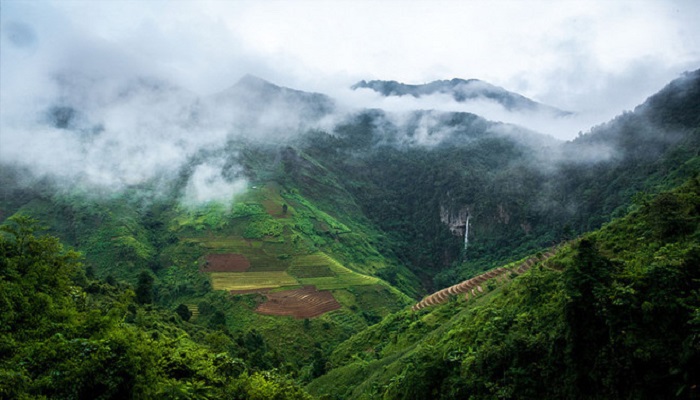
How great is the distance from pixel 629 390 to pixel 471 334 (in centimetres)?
1460

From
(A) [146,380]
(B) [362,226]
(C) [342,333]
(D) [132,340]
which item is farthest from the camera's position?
(B) [362,226]

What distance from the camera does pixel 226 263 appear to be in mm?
102250

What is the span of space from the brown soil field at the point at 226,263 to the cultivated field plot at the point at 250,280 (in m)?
2.24

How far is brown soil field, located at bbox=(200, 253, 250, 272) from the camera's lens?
99631 mm

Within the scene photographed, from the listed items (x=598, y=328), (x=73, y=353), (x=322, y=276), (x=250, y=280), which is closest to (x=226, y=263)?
(x=250, y=280)

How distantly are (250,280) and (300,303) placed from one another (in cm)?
1607

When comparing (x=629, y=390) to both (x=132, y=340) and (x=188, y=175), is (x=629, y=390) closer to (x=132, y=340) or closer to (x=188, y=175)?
(x=132, y=340)

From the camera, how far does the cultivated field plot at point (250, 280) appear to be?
9100 cm

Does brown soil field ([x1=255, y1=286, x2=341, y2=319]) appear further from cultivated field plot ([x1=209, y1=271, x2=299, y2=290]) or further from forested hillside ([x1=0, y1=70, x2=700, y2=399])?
cultivated field plot ([x1=209, y1=271, x2=299, y2=290])

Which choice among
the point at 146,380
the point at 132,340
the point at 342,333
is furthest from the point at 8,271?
the point at 342,333

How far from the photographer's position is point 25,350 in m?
14.9

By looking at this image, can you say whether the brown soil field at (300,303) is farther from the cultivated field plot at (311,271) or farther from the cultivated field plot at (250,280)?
the cultivated field plot at (311,271)

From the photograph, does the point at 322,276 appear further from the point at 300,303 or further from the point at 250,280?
the point at 250,280

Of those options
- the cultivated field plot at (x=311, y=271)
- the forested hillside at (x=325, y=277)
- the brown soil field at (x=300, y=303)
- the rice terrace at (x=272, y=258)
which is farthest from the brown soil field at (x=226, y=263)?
the brown soil field at (x=300, y=303)
